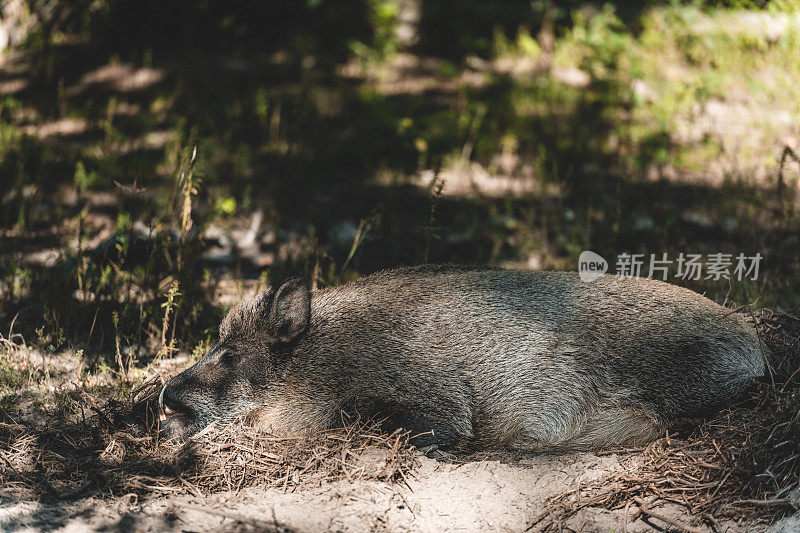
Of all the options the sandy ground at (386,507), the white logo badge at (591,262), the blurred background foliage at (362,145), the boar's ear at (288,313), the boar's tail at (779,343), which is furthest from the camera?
the white logo badge at (591,262)

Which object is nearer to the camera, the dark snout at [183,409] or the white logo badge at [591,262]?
the dark snout at [183,409]

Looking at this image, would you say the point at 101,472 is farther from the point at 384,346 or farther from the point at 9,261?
the point at 9,261

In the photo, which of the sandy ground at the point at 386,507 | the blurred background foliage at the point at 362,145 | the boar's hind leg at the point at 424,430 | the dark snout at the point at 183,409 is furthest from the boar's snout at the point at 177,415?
the boar's hind leg at the point at 424,430

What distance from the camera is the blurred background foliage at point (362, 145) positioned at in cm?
495

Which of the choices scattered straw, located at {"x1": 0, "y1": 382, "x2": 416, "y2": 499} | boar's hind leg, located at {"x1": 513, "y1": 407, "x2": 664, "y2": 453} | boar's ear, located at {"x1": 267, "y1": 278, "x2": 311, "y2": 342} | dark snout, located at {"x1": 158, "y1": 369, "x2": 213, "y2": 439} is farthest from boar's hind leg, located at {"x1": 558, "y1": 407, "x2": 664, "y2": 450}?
dark snout, located at {"x1": 158, "y1": 369, "x2": 213, "y2": 439}

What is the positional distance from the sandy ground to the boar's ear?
2.45 ft

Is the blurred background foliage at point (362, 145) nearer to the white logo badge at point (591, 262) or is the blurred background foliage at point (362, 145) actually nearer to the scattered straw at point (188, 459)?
the white logo badge at point (591, 262)

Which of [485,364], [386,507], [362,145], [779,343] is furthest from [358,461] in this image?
[362,145]

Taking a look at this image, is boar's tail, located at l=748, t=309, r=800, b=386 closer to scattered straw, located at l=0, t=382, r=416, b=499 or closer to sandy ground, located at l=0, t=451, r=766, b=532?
sandy ground, located at l=0, t=451, r=766, b=532

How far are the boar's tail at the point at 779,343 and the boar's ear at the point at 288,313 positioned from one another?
2.13 metres

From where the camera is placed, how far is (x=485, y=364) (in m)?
3.48

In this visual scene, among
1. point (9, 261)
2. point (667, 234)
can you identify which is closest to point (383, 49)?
point (667, 234)

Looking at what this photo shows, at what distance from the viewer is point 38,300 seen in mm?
4707

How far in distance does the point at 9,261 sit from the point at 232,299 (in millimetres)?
1438
